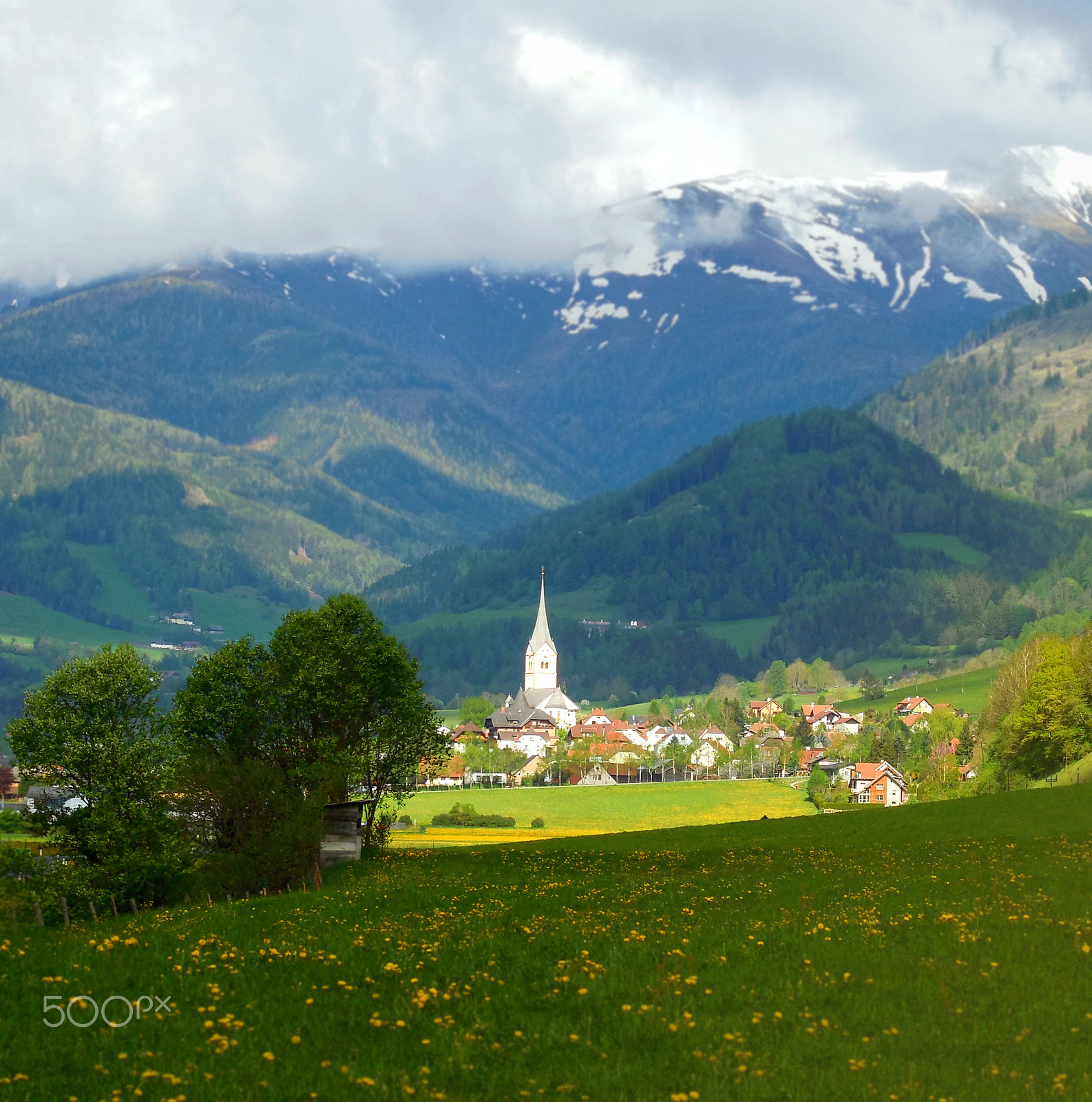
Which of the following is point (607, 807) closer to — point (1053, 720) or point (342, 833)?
point (1053, 720)

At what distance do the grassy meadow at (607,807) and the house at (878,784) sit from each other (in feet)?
21.7

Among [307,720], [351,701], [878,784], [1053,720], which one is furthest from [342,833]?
[878,784]

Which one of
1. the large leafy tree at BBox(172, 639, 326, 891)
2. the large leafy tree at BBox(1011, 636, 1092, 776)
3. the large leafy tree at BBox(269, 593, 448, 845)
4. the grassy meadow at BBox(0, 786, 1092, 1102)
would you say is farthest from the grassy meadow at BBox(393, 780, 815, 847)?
the grassy meadow at BBox(0, 786, 1092, 1102)

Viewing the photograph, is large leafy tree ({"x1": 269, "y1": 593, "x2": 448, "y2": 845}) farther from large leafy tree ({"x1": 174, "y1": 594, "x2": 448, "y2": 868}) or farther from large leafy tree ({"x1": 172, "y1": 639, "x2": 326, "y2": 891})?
large leafy tree ({"x1": 172, "y1": 639, "x2": 326, "y2": 891})

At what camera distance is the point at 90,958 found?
3200 cm

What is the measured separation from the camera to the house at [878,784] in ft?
562

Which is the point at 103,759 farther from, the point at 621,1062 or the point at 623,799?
the point at 623,799

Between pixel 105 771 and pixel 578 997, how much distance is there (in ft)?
96.9

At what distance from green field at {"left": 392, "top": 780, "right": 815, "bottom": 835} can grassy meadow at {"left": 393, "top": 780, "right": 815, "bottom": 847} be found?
0.08 metres

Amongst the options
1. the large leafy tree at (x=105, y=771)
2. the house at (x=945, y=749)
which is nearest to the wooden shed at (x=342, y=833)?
the large leafy tree at (x=105, y=771)

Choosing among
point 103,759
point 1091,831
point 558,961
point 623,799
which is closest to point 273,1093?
point 558,961

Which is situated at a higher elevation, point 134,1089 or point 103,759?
point 103,759

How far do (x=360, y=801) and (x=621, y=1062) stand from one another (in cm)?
4810

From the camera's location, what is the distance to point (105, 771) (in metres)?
53.9
